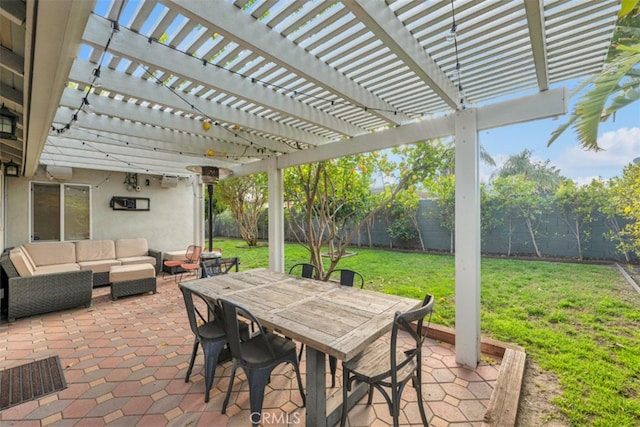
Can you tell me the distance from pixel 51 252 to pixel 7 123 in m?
4.30

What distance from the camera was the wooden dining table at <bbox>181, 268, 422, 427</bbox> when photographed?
1701 millimetres

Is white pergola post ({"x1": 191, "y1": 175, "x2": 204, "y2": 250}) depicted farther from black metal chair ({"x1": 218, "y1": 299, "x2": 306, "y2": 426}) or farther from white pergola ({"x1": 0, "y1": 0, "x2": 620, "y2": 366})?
black metal chair ({"x1": 218, "y1": 299, "x2": 306, "y2": 426})

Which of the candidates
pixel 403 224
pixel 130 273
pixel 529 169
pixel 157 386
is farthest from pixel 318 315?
pixel 529 169

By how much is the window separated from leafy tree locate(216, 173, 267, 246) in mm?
5504

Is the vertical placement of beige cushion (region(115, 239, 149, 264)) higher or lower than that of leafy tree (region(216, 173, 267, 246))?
lower

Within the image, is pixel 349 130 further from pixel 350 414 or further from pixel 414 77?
pixel 350 414

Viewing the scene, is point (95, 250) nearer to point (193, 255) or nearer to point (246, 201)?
point (193, 255)

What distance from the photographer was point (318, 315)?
204 cm

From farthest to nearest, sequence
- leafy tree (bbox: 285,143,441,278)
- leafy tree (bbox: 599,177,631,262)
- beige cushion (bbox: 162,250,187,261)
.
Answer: beige cushion (bbox: 162,250,187,261) → leafy tree (bbox: 599,177,631,262) → leafy tree (bbox: 285,143,441,278)

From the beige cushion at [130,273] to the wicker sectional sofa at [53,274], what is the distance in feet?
1.04

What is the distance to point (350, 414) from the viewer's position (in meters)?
2.11

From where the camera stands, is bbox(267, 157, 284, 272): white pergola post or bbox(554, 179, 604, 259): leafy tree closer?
bbox(267, 157, 284, 272): white pergola post

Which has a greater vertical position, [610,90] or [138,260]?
[610,90]

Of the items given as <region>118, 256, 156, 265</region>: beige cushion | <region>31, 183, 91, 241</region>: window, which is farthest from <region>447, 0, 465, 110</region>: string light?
<region>31, 183, 91, 241</region>: window
